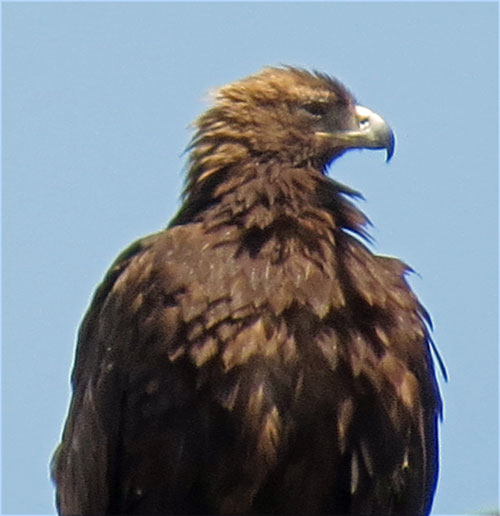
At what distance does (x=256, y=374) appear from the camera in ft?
20.1

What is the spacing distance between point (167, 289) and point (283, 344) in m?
0.56

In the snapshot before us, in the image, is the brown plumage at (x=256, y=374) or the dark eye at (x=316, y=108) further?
the dark eye at (x=316, y=108)

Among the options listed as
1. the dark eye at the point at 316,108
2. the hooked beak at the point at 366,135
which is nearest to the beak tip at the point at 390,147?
the hooked beak at the point at 366,135

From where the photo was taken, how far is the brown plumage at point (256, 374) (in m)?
6.13

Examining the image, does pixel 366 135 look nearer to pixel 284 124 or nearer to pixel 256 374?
pixel 284 124

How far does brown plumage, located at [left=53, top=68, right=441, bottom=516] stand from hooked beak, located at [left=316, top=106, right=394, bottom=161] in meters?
0.60

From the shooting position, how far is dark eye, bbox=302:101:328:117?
284 inches

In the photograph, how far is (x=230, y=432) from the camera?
6.18 meters

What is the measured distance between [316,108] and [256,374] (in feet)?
5.61

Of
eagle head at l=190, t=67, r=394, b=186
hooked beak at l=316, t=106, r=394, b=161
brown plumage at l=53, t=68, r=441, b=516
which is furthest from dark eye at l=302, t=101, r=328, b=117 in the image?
brown plumage at l=53, t=68, r=441, b=516

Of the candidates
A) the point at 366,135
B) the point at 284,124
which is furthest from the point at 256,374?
the point at 366,135

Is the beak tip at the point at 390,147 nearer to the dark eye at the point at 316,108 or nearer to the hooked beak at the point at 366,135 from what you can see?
the hooked beak at the point at 366,135

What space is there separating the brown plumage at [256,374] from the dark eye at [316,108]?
67 cm

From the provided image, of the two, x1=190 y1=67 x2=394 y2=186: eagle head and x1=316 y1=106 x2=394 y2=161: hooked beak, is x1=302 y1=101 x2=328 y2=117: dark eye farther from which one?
x1=316 y1=106 x2=394 y2=161: hooked beak
